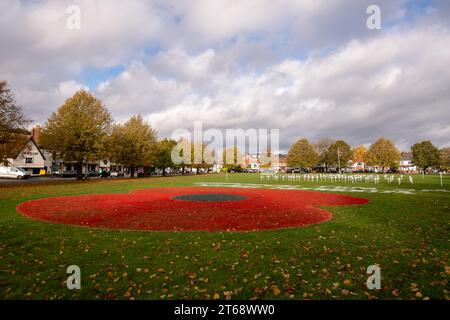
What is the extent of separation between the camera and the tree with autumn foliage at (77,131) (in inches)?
1534

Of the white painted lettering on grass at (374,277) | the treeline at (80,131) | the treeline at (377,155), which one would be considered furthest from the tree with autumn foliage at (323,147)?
the white painted lettering on grass at (374,277)

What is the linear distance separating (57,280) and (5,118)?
31867mm

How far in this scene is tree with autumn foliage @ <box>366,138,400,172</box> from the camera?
300 feet

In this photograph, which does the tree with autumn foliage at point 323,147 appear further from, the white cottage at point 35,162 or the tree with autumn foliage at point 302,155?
the white cottage at point 35,162

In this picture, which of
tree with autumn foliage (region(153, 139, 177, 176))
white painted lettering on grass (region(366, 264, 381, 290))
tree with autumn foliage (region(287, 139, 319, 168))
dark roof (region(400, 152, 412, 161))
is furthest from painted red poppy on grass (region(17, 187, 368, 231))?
dark roof (region(400, 152, 412, 161))

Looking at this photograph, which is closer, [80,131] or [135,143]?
[80,131]

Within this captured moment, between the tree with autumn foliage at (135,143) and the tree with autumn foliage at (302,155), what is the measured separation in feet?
175

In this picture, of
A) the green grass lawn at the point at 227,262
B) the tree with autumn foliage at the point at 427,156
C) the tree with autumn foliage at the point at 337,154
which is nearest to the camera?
the green grass lawn at the point at 227,262

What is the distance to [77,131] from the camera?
3956 centimetres

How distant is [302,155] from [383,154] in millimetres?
26686

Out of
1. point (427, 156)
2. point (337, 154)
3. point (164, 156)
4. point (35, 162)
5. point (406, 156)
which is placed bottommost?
point (35, 162)

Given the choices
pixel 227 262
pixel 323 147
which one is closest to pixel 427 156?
pixel 323 147

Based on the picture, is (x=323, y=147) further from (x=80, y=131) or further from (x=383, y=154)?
(x=80, y=131)
